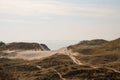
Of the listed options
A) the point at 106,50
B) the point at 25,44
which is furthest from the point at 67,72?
the point at 25,44

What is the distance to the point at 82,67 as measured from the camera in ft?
335

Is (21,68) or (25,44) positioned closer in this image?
(21,68)

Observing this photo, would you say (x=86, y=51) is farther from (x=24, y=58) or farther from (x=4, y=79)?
(x=4, y=79)

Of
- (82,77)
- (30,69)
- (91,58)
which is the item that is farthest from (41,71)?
(91,58)

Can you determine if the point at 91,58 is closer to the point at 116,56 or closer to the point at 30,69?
the point at 116,56

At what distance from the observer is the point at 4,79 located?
3676 inches

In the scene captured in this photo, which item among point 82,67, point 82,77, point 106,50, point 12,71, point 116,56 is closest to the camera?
point 82,77

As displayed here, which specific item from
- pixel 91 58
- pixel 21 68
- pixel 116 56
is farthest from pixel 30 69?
pixel 116 56

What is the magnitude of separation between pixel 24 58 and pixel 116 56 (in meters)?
41.0

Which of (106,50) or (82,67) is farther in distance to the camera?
→ (106,50)

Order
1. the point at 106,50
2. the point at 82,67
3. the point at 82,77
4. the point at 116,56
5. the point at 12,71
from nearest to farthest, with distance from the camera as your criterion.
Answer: the point at 82,77, the point at 82,67, the point at 12,71, the point at 116,56, the point at 106,50

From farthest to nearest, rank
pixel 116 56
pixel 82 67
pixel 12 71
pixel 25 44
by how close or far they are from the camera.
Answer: pixel 25 44, pixel 116 56, pixel 12 71, pixel 82 67

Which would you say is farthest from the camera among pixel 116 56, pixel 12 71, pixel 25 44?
pixel 25 44

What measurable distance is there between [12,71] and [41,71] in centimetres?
1159
